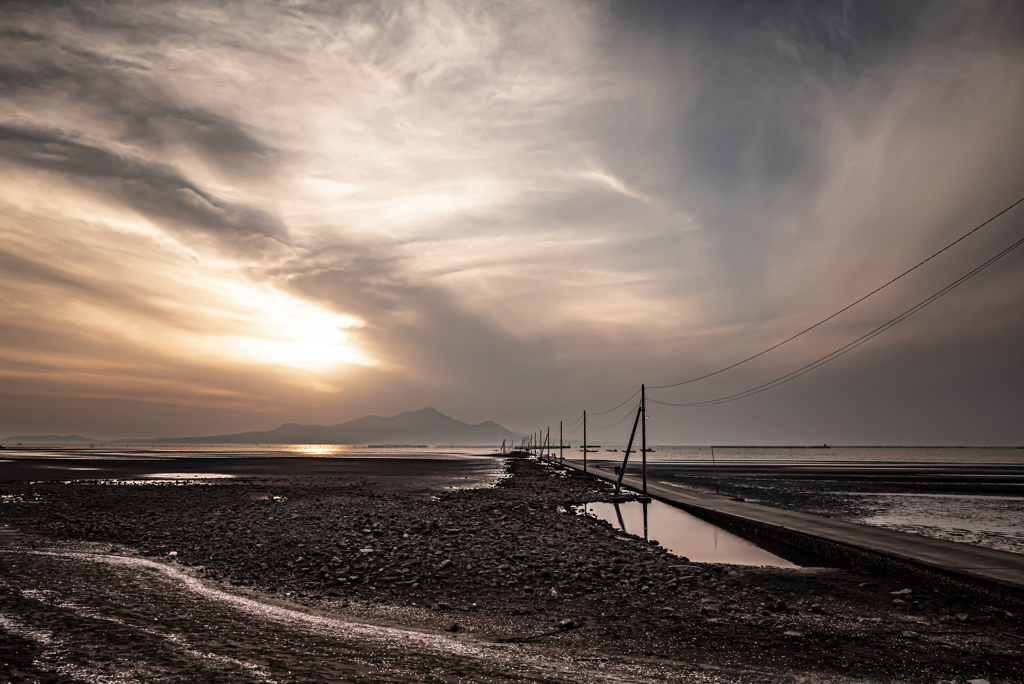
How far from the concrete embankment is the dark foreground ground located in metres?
0.56

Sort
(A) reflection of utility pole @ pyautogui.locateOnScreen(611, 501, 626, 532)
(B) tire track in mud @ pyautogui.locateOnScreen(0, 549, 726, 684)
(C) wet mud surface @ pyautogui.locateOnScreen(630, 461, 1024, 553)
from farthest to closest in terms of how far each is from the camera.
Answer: (A) reflection of utility pole @ pyautogui.locateOnScreen(611, 501, 626, 532), (C) wet mud surface @ pyautogui.locateOnScreen(630, 461, 1024, 553), (B) tire track in mud @ pyautogui.locateOnScreen(0, 549, 726, 684)

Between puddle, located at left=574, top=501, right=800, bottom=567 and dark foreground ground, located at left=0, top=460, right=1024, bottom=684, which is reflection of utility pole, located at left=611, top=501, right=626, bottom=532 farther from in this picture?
dark foreground ground, located at left=0, top=460, right=1024, bottom=684

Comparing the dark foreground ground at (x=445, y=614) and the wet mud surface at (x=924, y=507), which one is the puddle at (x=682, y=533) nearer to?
the dark foreground ground at (x=445, y=614)

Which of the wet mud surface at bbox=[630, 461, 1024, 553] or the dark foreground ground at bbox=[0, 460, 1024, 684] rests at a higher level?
the dark foreground ground at bbox=[0, 460, 1024, 684]

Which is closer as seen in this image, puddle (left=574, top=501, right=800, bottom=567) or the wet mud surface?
puddle (left=574, top=501, right=800, bottom=567)

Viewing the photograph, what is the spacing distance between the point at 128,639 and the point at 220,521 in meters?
14.7

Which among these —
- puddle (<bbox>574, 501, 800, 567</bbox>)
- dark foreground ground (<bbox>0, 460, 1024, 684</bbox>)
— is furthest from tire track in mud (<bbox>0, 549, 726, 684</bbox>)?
puddle (<bbox>574, 501, 800, 567</bbox>)

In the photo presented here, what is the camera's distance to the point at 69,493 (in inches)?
1296

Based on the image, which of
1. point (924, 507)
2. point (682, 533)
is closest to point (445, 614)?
point (682, 533)

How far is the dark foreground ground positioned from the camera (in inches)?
285

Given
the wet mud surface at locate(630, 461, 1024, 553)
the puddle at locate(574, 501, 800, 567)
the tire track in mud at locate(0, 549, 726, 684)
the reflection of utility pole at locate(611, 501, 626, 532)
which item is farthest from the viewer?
the reflection of utility pole at locate(611, 501, 626, 532)

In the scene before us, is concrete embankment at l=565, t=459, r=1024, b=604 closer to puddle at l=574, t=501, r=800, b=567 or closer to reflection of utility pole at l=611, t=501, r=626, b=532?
puddle at l=574, t=501, r=800, b=567

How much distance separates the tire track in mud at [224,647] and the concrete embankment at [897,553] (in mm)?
8742

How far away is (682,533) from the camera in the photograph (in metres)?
23.2
